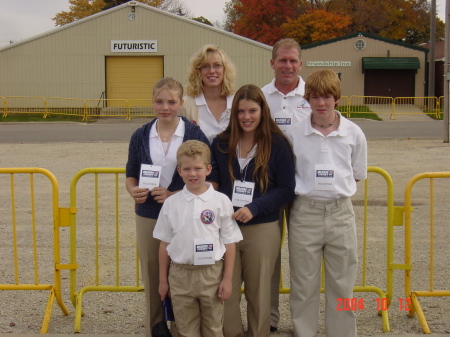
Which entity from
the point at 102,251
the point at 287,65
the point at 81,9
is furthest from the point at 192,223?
the point at 81,9

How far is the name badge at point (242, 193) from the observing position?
4.25 meters

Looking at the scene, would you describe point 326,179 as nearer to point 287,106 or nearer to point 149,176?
point 287,106

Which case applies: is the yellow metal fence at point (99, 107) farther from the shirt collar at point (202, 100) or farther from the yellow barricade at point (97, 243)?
the shirt collar at point (202, 100)

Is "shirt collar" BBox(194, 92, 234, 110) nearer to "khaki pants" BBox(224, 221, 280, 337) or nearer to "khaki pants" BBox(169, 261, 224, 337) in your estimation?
"khaki pants" BBox(224, 221, 280, 337)

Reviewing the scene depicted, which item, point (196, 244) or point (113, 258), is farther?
point (113, 258)

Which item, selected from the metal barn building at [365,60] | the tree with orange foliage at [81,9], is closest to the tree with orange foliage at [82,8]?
the tree with orange foliage at [81,9]

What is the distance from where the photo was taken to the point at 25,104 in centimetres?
3359

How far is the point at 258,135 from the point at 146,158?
2.60ft

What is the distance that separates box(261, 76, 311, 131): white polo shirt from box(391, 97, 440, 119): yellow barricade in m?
26.9

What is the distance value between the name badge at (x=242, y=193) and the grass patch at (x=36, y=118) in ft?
86.5

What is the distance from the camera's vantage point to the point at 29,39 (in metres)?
33.3

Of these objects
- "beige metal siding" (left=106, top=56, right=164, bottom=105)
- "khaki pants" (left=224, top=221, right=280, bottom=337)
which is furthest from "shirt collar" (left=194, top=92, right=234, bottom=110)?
"beige metal siding" (left=106, top=56, right=164, bottom=105)

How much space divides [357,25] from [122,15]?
89.9 ft

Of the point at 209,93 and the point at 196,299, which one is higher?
the point at 209,93
